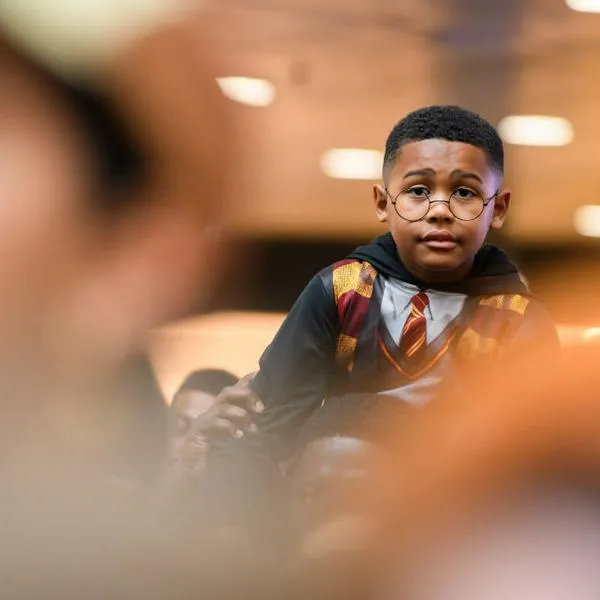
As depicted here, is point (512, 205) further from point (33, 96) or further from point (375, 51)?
point (33, 96)

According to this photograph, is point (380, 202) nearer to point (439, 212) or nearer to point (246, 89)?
point (439, 212)

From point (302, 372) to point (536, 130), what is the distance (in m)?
0.33

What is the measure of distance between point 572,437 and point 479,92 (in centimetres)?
33

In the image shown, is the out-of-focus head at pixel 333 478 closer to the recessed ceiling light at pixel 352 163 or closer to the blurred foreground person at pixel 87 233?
the blurred foreground person at pixel 87 233

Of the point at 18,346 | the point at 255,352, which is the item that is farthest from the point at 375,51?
the point at 18,346

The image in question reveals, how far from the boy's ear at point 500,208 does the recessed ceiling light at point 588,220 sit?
4.4 inches

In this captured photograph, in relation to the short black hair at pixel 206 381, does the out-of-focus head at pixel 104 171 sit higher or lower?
higher

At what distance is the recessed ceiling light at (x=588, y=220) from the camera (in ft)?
3.16

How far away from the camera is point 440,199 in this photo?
84 centimetres

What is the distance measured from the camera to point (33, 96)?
0.94 metres

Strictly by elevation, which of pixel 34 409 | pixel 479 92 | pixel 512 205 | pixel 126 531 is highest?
pixel 479 92

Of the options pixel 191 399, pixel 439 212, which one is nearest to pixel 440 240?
pixel 439 212

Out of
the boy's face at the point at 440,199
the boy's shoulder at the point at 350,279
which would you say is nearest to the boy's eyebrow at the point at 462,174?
the boy's face at the point at 440,199

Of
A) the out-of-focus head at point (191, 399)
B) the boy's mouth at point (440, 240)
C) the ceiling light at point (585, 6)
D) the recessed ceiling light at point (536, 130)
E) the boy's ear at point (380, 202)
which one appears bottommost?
the out-of-focus head at point (191, 399)
